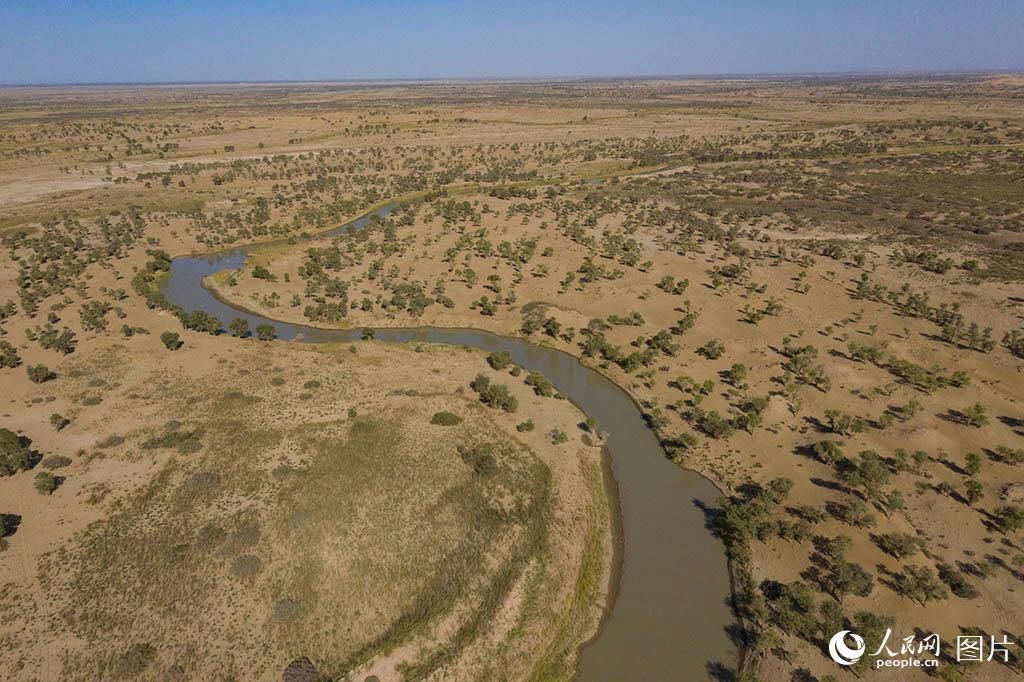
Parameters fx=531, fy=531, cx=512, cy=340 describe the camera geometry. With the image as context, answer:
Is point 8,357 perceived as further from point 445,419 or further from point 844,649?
point 844,649

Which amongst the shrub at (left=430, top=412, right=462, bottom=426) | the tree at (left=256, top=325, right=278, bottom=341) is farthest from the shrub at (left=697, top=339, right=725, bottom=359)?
the tree at (left=256, top=325, right=278, bottom=341)

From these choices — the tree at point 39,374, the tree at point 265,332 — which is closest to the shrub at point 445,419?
the tree at point 265,332

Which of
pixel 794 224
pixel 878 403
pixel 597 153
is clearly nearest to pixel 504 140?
pixel 597 153

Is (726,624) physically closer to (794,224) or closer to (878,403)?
(878,403)

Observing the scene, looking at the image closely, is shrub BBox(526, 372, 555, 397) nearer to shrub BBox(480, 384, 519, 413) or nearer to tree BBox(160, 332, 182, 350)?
shrub BBox(480, 384, 519, 413)

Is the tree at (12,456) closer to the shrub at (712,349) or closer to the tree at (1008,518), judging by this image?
the shrub at (712,349)
